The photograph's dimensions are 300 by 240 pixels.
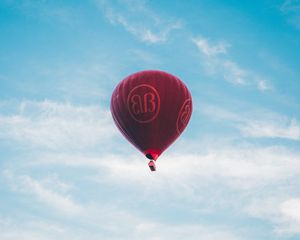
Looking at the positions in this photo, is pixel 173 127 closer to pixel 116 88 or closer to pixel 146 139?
pixel 146 139

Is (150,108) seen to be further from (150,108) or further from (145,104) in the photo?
(145,104)

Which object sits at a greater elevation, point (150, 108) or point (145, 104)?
point (145, 104)

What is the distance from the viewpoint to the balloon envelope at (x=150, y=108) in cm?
4153

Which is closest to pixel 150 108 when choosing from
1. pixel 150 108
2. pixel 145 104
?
pixel 150 108

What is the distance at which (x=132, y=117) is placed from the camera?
41.7m

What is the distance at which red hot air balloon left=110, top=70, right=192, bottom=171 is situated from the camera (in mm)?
41531

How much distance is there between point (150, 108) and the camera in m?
41.5

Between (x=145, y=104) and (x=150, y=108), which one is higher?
(x=145, y=104)

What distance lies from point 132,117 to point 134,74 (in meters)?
2.97

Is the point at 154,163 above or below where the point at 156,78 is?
below

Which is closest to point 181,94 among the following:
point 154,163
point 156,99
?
point 156,99

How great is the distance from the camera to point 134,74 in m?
42.6

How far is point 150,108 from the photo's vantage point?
41.5m

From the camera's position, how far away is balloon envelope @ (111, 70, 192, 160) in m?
41.5
